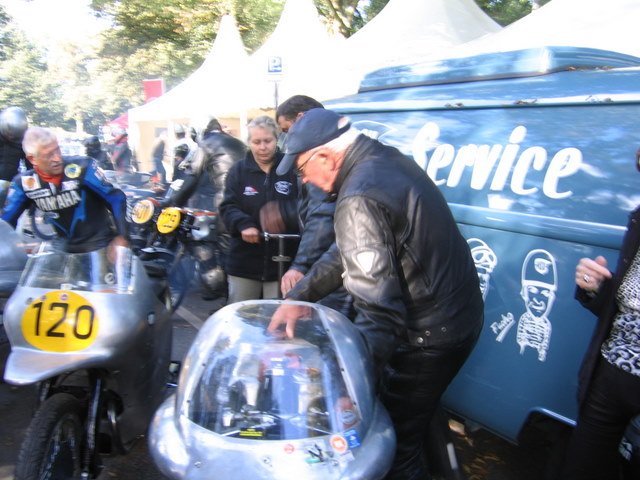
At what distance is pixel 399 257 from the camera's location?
199 cm

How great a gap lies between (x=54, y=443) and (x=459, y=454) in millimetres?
2257

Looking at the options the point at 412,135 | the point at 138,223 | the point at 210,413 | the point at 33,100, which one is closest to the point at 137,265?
the point at 210,413

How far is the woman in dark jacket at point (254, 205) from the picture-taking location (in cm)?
375

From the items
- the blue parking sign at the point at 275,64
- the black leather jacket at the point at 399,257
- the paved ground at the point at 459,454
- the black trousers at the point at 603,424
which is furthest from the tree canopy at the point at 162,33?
the black trousers at the point at 603,424

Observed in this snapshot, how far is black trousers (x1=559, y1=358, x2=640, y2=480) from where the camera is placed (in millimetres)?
1947

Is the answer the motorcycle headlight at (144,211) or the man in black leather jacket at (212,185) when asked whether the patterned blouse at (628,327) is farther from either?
the motorcycle headlight at (144,211)

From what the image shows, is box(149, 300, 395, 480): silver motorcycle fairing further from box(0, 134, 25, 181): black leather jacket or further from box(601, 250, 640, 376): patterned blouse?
box(0, 134, 25, 181): black leather jacket

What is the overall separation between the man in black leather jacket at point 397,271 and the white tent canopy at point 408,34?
852cm

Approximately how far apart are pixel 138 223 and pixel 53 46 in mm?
67571

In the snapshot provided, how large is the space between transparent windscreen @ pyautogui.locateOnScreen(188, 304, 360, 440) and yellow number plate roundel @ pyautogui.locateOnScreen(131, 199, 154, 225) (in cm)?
448

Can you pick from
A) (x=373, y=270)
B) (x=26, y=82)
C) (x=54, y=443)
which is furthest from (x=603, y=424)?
(x=26, y=82)

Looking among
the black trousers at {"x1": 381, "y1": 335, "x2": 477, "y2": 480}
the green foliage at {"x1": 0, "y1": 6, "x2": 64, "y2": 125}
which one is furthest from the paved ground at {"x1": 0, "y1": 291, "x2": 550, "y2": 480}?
the green foliage at {"x1": 0, "y1": 6, "x2": 64, "y2": 125}

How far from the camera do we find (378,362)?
6.33ft

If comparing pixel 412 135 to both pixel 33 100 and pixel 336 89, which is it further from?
pixel 33 100
